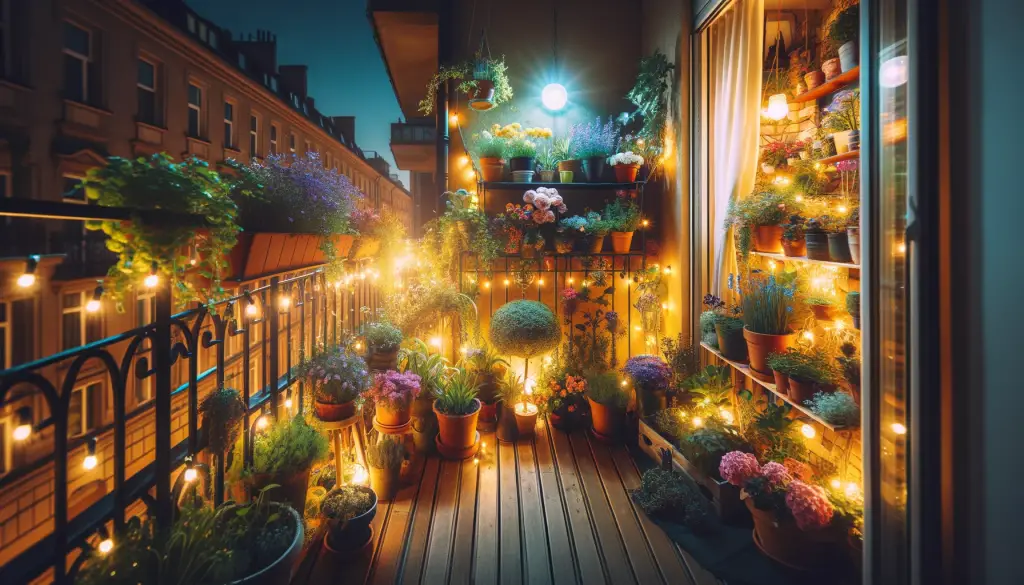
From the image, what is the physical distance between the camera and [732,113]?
329 cm

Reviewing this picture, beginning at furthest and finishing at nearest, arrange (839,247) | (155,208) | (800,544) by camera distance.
Answer: (839,247)
(800,544)
(155,208)

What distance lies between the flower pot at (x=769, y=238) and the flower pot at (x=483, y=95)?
2.57m

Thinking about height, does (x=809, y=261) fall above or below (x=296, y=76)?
below

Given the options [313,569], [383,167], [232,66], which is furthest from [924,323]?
[383,167]

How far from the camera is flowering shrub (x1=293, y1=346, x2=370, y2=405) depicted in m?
2.44

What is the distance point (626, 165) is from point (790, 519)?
2991 mm

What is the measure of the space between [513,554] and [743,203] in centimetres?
252

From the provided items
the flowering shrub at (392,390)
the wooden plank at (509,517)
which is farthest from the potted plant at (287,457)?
the wooden plank at (509,517)

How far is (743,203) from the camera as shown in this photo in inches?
121

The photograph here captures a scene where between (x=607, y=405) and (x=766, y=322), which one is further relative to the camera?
(x=607, y=405)

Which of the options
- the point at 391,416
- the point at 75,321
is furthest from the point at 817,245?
the point at 75,321

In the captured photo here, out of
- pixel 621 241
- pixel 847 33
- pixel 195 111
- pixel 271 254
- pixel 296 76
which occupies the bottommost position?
pixel 271 254

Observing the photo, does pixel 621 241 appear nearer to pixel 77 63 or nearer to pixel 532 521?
pixel 532 521

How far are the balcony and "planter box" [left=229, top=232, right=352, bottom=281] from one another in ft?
28.4
